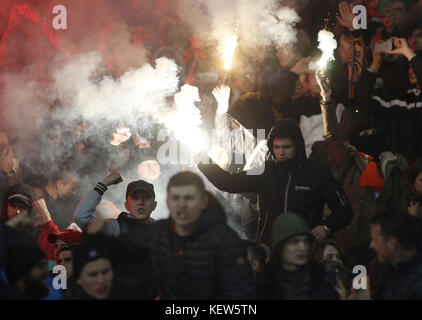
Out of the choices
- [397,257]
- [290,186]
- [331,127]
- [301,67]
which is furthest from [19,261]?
[301,67]

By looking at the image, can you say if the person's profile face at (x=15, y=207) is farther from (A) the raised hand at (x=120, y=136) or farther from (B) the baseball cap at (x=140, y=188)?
(A) the raised hand at (x=120, y=136)

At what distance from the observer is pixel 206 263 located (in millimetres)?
3615

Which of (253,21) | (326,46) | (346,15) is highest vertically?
(253,21)

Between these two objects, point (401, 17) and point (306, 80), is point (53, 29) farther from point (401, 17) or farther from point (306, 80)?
point (401, 17)

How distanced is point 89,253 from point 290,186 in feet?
5.72

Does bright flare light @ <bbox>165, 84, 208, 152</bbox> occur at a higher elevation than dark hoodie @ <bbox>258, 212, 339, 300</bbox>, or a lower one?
higher

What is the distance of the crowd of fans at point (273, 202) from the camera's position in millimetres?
3732

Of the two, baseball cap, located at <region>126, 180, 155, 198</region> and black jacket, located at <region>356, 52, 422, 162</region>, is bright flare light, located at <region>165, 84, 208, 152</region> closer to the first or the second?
baseball cap, located at <region>126, 180, 155, 198</region>

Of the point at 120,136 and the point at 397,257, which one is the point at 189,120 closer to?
the point at 120,136

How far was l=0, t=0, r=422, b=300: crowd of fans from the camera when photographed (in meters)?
3.73

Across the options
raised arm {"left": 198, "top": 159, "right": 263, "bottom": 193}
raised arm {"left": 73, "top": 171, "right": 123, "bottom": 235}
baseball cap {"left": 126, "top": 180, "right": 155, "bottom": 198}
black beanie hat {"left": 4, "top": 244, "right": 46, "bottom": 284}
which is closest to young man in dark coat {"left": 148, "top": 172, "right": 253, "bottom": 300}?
black beanie hat {"left": 4, "top": 244, "right": 46, "bottom": 284}

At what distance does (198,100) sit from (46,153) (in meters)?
2.28

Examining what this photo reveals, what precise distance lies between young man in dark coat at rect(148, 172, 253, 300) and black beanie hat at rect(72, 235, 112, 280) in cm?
31
